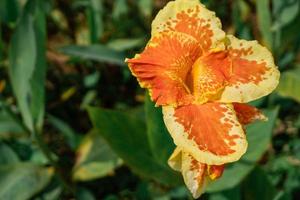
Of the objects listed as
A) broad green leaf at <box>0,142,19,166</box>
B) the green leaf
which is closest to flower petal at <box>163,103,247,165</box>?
the green leaf

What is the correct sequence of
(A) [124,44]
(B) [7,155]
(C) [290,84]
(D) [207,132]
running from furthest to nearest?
1. (A) [124,44]
2. (C) [290,84]
3. (B) [7,155]
4. (D) [207,132]

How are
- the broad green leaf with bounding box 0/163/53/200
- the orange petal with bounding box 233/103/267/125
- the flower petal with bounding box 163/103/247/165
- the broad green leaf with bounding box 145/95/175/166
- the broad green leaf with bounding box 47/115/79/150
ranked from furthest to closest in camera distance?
1. the broad green leaf with bounding box 47/115/79/150
2. the broad green leaf with bounding box 0/163/53/200
3. the broad green leaf with bounding box 145/95/175/166
4. the orange petal with bounding box 233/103/267/125
5. the flower petal with bounding box 163/103/247/165

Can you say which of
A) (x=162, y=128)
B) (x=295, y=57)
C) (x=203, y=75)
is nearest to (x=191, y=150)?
(x=203, y=75)

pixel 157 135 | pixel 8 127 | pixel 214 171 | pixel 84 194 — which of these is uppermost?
pixel 214 171

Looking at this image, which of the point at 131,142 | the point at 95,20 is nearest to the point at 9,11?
the point at 95,20

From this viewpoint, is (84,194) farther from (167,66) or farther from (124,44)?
(167,66)

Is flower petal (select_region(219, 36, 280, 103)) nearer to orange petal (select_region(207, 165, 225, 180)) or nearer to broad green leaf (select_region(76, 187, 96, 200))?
orange petal (select_region(207, 165, 225, 180))
